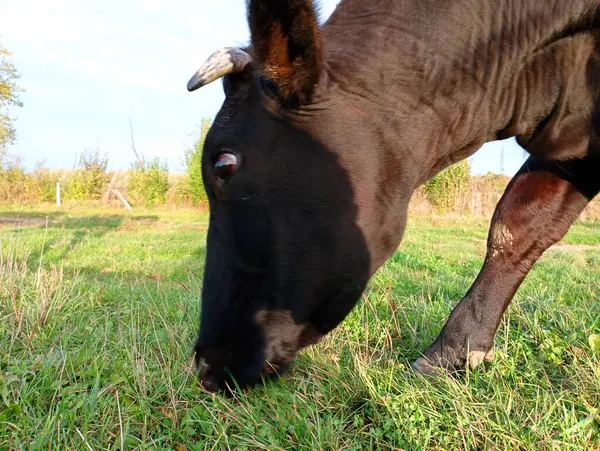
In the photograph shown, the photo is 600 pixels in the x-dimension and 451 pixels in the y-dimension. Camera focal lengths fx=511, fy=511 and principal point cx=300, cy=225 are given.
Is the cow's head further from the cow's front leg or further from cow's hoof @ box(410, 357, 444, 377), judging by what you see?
the cow's front leg

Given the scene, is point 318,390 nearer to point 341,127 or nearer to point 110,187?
point 341,127

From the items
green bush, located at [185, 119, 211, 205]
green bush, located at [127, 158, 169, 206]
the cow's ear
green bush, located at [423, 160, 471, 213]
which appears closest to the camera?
the cow's ear

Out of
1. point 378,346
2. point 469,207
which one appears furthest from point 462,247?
point 469,207

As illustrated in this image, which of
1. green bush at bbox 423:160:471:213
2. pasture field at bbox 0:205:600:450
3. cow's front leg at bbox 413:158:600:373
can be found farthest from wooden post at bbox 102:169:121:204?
cow's front leg at bbox 413:158:600:373

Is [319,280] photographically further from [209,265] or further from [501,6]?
[501,6]

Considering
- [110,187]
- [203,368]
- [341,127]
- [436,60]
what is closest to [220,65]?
[341,127]

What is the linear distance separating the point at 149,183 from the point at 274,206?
31272 mm

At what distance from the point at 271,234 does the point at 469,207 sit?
22185 mm

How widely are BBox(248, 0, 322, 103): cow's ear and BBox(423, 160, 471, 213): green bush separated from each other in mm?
21325

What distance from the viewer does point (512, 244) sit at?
9.66 feet

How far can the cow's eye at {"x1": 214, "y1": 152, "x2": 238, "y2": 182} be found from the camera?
2072 millimetres

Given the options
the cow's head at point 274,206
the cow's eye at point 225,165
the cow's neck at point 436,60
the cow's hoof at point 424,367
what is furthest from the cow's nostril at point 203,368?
the cow's neck at point 436,60

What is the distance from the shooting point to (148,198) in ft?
104

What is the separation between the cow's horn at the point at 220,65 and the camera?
1.97 metres
